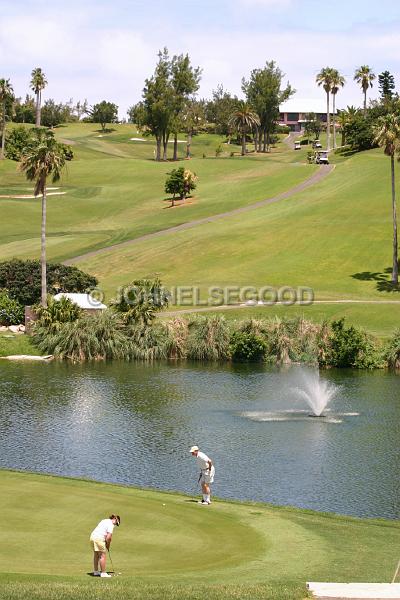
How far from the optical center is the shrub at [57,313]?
270ft

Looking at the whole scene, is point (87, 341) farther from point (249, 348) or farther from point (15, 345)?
point (249, 348)

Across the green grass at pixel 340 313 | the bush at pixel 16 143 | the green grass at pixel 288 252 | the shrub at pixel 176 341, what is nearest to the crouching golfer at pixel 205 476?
the shrub at pixel 176 341

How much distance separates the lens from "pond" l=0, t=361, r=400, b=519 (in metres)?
43.9

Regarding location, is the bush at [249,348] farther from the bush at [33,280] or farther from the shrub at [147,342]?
the bush at [33,280]

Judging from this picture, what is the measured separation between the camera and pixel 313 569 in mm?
27484

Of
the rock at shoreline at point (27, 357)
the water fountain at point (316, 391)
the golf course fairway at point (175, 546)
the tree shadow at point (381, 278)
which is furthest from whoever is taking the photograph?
the tree shadow at point (381, 278)

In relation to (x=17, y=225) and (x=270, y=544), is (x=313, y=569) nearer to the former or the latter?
(x=270, y=544)

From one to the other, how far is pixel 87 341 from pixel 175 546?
51.8m

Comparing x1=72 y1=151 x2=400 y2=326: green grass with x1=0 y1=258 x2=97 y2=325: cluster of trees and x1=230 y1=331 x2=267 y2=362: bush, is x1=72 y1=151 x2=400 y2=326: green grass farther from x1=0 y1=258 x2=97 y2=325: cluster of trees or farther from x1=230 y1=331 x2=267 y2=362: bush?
x1=230 y1=331 x2=267 y2=362: bush

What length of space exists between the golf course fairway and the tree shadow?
217 ft

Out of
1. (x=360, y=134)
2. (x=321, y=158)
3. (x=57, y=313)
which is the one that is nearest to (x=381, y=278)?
(x=57, y=313)

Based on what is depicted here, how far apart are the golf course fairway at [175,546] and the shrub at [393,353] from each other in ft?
134

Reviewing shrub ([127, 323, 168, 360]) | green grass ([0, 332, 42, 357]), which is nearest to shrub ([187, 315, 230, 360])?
shrub ([127, 323, 168, 360])

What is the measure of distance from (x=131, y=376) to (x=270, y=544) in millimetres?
42818
